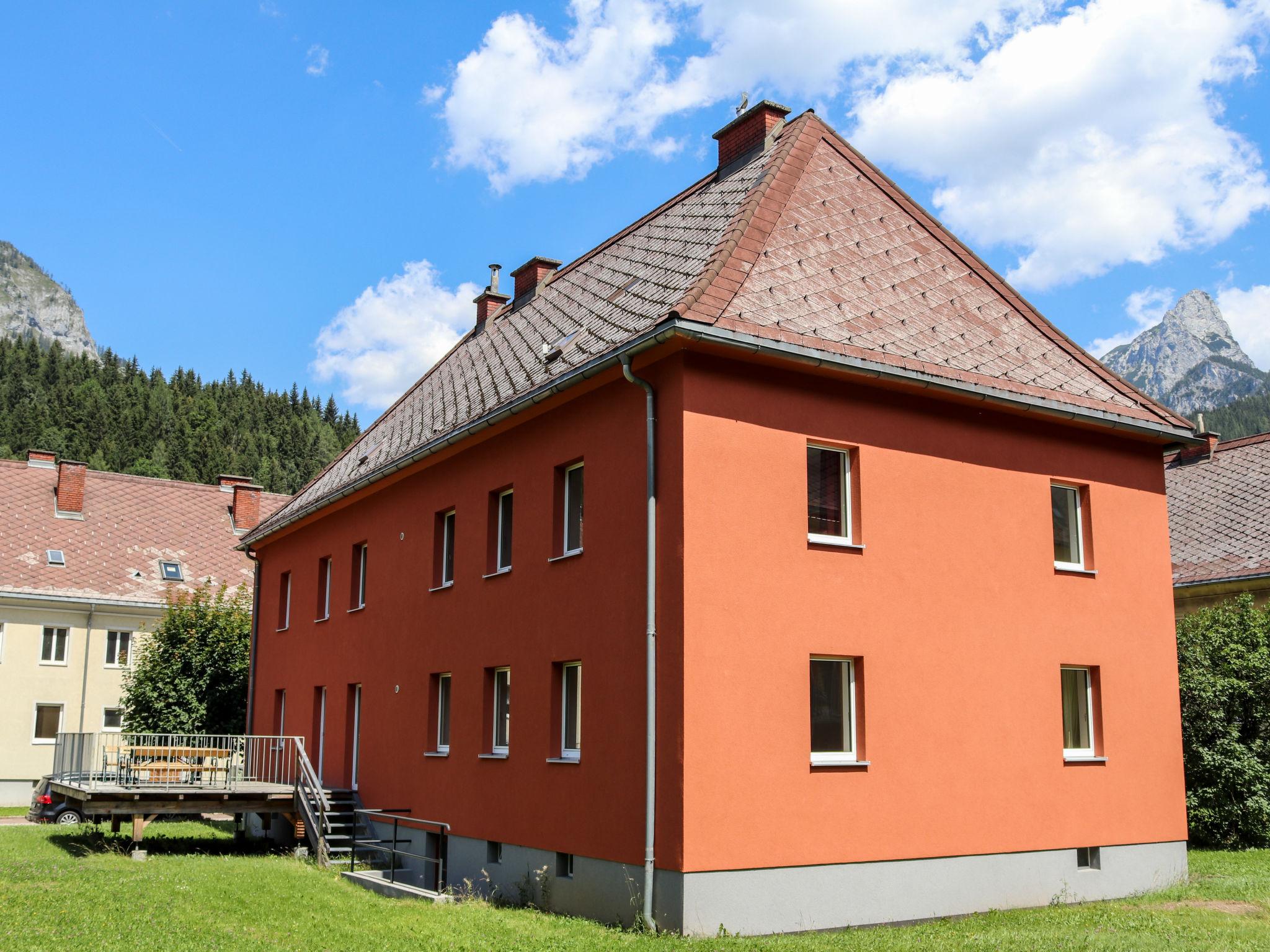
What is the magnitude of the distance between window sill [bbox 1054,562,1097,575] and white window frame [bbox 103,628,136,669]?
30555 millimetres

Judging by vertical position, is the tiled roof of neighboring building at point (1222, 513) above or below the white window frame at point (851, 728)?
above

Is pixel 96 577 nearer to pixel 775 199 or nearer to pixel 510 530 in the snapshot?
pixel 510 530

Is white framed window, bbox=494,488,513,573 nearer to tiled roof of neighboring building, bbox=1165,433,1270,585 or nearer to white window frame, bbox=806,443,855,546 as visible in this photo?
white window frame, bbox=806,443,855,546

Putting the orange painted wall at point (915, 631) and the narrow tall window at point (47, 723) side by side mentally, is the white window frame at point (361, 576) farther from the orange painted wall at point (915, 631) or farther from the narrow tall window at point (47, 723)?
the narrow tall window at point (47, 723)

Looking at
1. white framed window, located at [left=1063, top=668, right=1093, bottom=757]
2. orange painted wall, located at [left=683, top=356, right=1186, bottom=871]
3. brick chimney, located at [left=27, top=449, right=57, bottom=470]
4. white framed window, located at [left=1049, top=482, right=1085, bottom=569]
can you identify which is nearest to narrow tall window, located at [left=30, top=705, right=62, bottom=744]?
brick chimney, located at [left=27, top=449, right=57, bottom=470]

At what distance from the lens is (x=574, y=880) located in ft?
41.9

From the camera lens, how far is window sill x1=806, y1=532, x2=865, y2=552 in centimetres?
1244

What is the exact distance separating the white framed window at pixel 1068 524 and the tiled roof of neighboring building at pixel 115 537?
2775 cm

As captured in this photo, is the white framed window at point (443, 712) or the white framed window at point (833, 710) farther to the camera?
the white framed window at point (443, 712)

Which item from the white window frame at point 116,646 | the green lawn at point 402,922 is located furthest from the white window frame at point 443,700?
the white window frame at point 116,646

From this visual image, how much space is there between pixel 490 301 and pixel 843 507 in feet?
48.4

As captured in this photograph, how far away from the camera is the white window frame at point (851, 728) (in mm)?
12023

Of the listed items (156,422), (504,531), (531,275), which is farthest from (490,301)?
(156,422)

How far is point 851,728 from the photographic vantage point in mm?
12344
